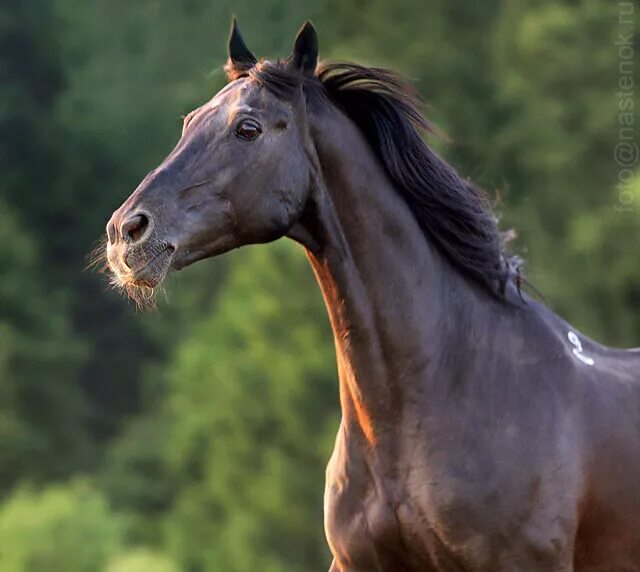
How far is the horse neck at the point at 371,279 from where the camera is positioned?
204 inches

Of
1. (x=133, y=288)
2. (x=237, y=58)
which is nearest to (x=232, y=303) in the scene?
(x=237, y=58)

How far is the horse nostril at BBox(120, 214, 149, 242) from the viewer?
4.85 meters

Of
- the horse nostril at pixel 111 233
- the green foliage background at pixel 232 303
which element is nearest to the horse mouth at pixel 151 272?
the horse nostril at pixel 111 233

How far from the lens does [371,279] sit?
5203mm

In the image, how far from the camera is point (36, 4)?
36.7 m

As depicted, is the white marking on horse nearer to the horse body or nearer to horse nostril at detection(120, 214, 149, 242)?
the horse body

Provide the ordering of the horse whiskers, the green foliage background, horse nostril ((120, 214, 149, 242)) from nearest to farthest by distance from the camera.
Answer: horse nostril ((120, 214, 149, 242)) → the horse whiskers → the green foliage background

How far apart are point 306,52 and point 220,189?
1.95ft

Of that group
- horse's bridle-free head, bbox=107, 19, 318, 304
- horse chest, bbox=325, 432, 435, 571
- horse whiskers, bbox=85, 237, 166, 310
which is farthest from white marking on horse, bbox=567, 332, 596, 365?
horse whiskers, bbox=85, 237, 166, 310

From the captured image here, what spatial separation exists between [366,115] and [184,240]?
2.63 ft

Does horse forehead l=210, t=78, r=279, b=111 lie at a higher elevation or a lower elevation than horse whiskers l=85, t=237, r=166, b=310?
higher

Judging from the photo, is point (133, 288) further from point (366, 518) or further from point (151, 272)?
point (366, 518)

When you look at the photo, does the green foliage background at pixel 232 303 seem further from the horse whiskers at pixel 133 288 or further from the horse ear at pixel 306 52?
the horse whiskers at pixel 133 288

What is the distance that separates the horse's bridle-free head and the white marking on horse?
1132 mm
